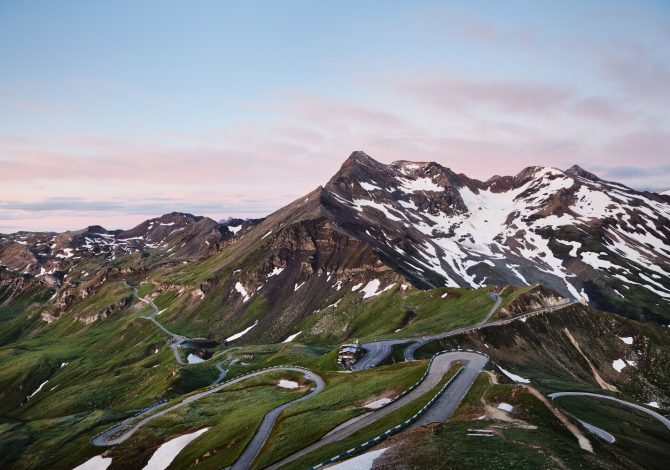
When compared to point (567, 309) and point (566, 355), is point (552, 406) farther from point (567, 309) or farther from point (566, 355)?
point (567, 309)

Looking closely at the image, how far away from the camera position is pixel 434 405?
4988cm

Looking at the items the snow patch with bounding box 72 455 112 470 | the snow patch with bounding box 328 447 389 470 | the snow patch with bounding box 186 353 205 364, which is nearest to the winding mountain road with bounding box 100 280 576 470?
the snow patch with bounding box 72 455 112 470

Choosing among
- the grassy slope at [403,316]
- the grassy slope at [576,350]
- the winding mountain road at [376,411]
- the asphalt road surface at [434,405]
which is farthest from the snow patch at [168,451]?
the grassy slope at [403,316]

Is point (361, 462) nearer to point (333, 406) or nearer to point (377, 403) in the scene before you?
point (377, 403)

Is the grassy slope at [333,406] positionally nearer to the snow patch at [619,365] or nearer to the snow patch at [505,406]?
the snow patch at [505,406]

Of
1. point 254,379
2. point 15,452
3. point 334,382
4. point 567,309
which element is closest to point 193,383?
point 254,379

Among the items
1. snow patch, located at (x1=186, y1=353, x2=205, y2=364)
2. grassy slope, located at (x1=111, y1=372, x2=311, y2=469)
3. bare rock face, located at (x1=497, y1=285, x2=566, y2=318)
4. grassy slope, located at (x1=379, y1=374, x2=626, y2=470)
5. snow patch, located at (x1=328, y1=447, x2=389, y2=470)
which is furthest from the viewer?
snow patch, located at (x1=186, y1=353, x2=205, y2=364)

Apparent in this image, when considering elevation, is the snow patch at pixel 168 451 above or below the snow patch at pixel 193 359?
above

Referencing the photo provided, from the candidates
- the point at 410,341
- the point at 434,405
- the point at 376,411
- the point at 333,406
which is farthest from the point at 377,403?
the point at 410,341

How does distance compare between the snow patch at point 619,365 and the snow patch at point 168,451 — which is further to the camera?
the snow patch at point 619,365

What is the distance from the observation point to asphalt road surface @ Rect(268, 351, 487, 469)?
157 ft

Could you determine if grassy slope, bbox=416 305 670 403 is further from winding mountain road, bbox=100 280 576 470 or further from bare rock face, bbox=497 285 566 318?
winding mountain road, bbox=100 280 576 470

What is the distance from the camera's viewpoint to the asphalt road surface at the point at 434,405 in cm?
4772

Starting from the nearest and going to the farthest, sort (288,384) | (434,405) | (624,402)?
(434,405)
(624,402)
(288,384)
